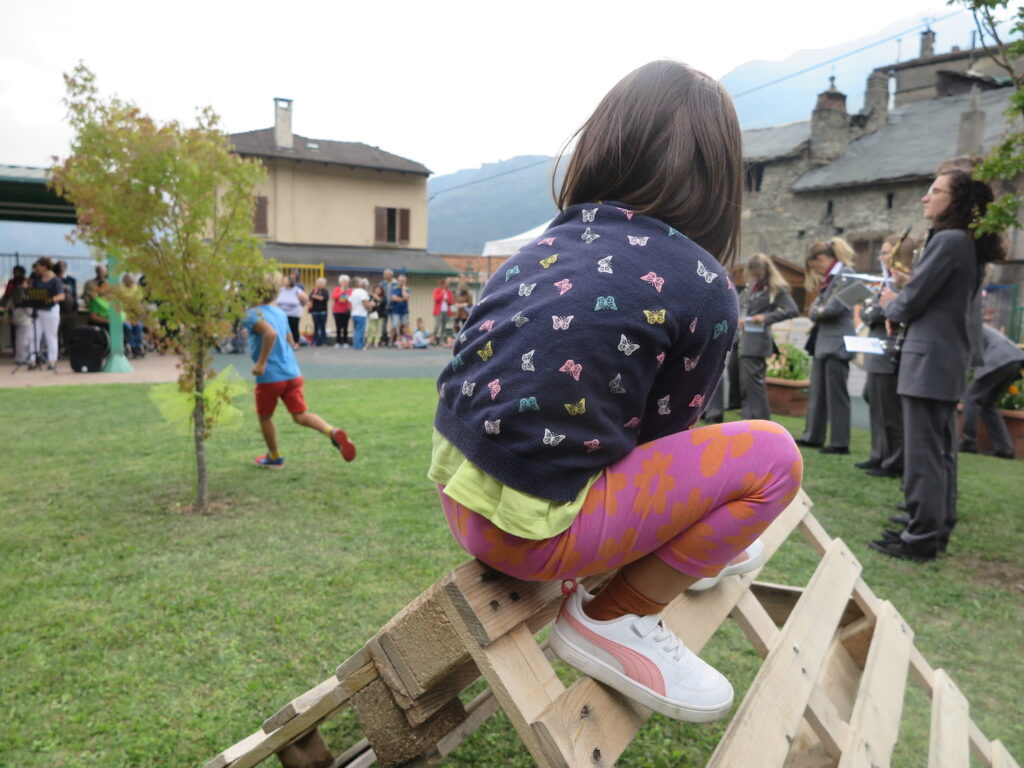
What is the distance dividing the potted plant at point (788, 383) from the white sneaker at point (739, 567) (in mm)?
7726

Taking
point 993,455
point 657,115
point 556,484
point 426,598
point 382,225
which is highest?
point 382,225

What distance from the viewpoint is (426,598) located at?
1.64m

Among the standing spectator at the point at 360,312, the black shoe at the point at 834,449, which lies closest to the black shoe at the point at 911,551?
the black shoe at the point at 834,449

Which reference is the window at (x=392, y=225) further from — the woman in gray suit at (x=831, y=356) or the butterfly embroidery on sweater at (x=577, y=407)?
the butterfly embroidery on sweater at (x=577, y=407)

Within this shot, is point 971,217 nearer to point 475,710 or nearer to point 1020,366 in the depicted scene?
point 475,710

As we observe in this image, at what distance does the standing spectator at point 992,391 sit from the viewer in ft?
25.5

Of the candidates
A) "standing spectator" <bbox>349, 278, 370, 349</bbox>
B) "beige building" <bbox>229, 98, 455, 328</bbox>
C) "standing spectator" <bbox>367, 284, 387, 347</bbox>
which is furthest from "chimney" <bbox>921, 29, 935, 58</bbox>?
"standing spectator" <bbox>349, 278, 370, 349</bbox>

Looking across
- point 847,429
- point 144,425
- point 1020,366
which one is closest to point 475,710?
point 847,429

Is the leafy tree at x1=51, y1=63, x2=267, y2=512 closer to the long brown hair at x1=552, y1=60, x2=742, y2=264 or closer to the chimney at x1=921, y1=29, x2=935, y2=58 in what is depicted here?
the long brown hair at x1=552, y1=60, x2=742, y2=264

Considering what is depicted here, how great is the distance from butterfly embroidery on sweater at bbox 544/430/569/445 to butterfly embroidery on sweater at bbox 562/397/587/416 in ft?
0.17

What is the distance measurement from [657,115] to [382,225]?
3369 centimetres

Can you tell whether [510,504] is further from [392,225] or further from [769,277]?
[392,225]

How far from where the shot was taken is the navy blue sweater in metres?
1.50

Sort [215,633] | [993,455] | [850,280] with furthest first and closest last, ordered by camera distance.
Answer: [993,455] < [850,280] < [215,633]
